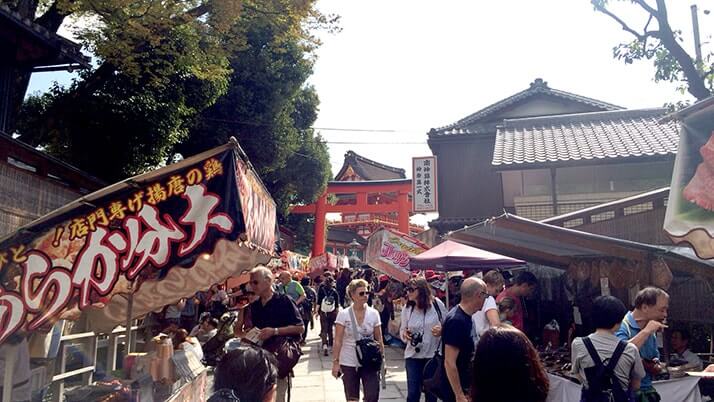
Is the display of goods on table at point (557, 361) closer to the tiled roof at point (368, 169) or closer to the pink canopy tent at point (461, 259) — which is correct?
the pink canopy tent at point (461, 259)

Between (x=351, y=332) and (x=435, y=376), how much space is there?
119 centimetres

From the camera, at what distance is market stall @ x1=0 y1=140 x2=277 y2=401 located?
12.6 feet

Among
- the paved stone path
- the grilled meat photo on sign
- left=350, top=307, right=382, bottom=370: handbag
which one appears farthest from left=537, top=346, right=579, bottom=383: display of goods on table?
the grilled meat photo on sign

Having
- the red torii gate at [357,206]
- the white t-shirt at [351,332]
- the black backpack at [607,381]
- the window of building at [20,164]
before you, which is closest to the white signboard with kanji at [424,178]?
the red torii gate at [357,206]

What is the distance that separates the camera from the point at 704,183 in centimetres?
416

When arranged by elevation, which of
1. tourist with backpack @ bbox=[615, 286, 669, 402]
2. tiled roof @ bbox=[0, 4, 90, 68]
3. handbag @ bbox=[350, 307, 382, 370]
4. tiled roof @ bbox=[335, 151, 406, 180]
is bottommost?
handbag @ bbox=[350, 307, 382, 370]

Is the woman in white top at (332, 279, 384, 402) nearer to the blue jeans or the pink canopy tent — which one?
the blue jeans

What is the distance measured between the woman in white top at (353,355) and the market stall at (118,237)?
2.21 m

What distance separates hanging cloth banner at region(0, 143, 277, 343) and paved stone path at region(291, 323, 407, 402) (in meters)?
5.20

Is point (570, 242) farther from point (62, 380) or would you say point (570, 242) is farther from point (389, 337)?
point (389, 337)

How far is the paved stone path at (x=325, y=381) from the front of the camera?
870 centimetres

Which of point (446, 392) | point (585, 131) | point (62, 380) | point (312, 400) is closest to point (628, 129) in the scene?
point (585, 131)

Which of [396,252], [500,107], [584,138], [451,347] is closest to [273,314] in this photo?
[451,347]

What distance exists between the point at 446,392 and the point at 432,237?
1663cm
